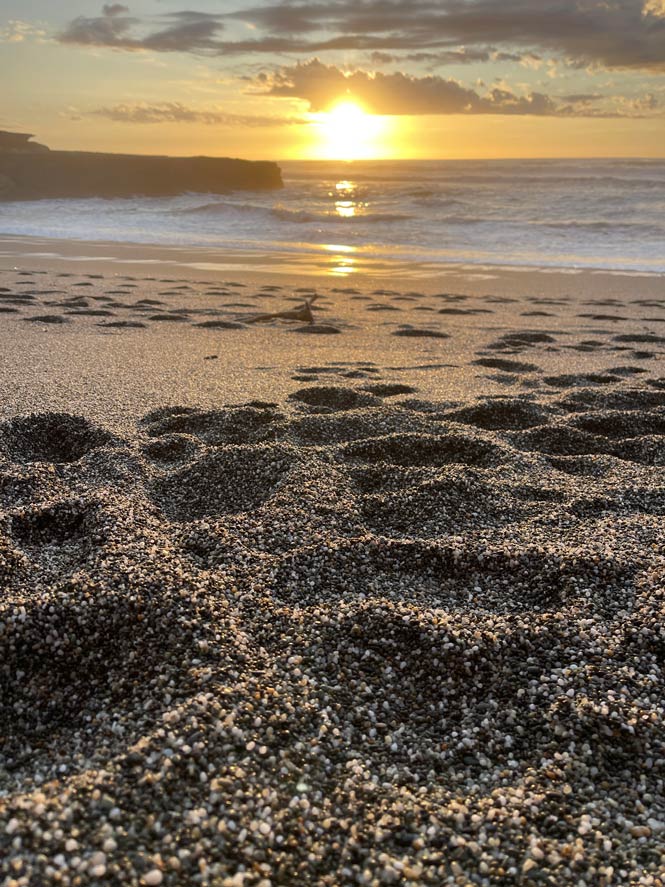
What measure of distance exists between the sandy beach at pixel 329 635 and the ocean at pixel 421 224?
33.4ft

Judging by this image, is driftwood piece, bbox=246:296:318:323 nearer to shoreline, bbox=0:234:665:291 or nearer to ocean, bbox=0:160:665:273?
shoreline, bbox=0:234:665:291

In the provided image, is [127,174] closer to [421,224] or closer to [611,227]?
[421,224]

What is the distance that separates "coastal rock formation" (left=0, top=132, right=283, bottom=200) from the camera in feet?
133

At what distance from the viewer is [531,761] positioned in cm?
143

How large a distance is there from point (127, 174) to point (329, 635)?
45.5 m

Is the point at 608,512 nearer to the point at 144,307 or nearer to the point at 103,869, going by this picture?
the point at 103,869

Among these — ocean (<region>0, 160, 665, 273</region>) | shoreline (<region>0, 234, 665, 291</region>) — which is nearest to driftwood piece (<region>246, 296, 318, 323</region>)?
shoreline (<region>0, 234, 665, 291</region>)

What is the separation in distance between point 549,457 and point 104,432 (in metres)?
1.95

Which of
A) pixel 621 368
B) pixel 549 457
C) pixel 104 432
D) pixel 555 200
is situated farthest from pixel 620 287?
pixel 555 200

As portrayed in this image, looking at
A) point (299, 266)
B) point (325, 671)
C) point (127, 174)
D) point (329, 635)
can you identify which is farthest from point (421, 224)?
point (127, 174)

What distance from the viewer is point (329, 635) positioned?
1772 mm

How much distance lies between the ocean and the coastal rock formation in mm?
10717

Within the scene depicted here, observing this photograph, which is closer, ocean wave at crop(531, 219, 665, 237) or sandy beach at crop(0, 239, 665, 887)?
sandy beach at crop(0, 239, 665, 887)

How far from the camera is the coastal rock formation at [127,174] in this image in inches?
1593
